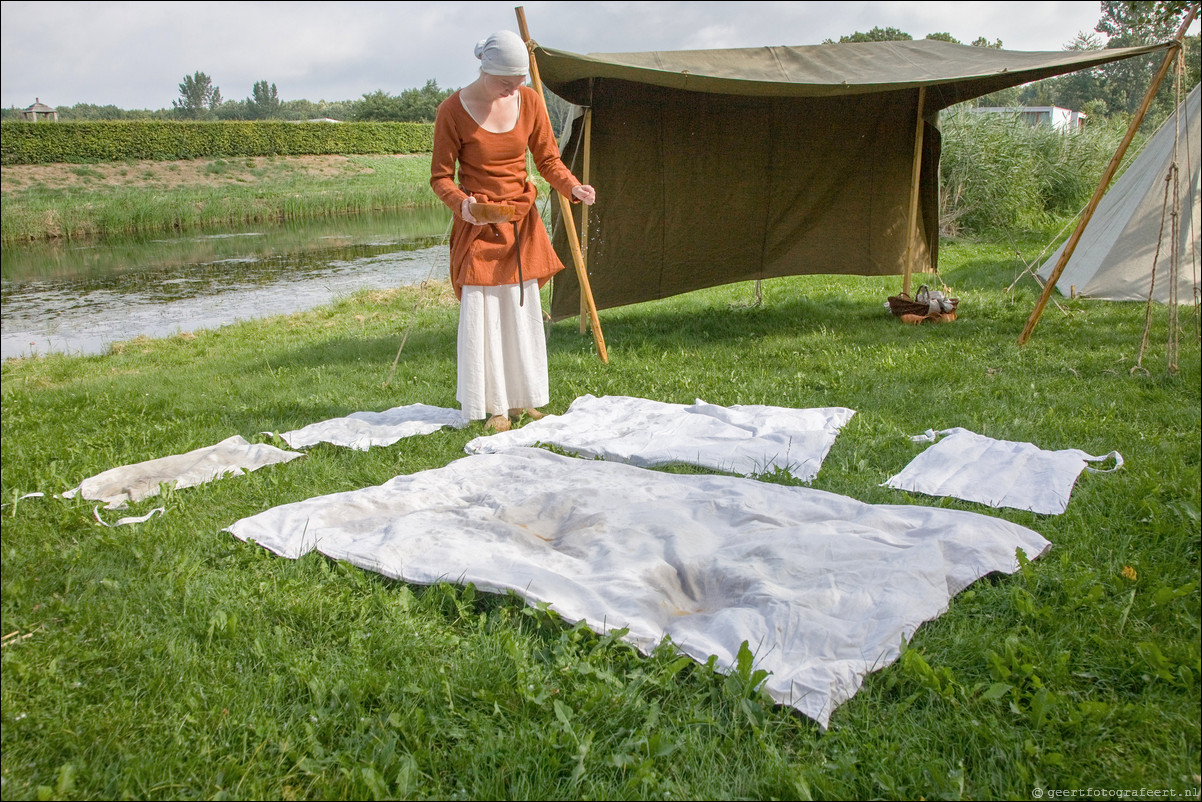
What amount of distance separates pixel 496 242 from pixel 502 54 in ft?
2.78

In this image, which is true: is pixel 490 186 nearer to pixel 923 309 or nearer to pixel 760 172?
pixel 760 172

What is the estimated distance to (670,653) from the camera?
2.07 m

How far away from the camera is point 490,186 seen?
3998mm

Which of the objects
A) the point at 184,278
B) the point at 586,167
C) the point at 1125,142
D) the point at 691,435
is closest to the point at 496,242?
the point at 691,435

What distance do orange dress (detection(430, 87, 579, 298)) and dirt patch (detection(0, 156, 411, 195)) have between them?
6445mm

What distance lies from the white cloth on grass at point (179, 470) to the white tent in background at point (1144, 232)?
5.75 m

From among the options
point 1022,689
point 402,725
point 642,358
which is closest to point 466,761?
point 402,725

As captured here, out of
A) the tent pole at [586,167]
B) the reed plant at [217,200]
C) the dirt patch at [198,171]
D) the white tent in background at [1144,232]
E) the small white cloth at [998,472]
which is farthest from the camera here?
the reed plant at [217,200]

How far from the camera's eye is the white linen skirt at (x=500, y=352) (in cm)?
403

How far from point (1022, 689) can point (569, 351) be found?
14.0 feet

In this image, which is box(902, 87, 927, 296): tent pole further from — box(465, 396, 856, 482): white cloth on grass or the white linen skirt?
the white linen skirt

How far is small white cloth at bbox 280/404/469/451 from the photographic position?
3932mm

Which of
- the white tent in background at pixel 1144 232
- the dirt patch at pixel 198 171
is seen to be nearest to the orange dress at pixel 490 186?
the white tent in background at pixel 1144 232

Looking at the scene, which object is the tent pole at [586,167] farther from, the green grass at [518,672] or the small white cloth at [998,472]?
the small white cloth at [998,472]
